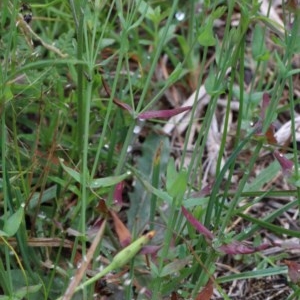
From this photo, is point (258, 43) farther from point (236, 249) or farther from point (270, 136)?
point (236, 249)

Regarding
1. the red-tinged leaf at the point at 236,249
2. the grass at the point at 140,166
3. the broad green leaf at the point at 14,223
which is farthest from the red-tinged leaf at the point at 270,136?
the broad green leaf at the point at 14,223

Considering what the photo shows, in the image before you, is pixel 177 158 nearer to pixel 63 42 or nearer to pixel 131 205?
pixel 131 205

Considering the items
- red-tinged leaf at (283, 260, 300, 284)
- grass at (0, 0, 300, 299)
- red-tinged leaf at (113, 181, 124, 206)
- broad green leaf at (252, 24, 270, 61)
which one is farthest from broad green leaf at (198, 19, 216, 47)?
red-tinged leaf at (283, 260, 300, 284)

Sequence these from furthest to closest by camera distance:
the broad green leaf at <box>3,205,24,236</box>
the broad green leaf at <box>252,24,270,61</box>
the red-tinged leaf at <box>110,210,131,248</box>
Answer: the broad green leaf at <box>252,24,270,61</box> < the broad green leaf at <box>3,205,24,236</box> < the red-tinged leaf at <box>110,210,131,248</box>

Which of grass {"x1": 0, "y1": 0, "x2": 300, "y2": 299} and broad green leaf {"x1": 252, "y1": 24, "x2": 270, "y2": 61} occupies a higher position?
broad green leaf {"x1": 252, "y1": 24, "x2": 270, "y2": 61}

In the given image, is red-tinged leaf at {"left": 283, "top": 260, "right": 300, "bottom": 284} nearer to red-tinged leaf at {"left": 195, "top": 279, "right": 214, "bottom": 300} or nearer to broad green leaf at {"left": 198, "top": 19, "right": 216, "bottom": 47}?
red-tinged leaf at {"left": 195, "top": 279, "right": 214, "bottom": 300}

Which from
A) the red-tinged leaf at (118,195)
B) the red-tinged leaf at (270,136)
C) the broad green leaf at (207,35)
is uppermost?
the broad green leaf at (207,35)

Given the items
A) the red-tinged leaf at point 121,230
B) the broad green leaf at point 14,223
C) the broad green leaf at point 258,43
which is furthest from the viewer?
the broad green leaf at point 258,43

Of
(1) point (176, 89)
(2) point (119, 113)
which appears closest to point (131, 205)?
(2) point (119, 113)

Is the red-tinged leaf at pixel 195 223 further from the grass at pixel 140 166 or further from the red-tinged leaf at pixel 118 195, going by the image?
the red-tinged leaf at pixel 118 195
